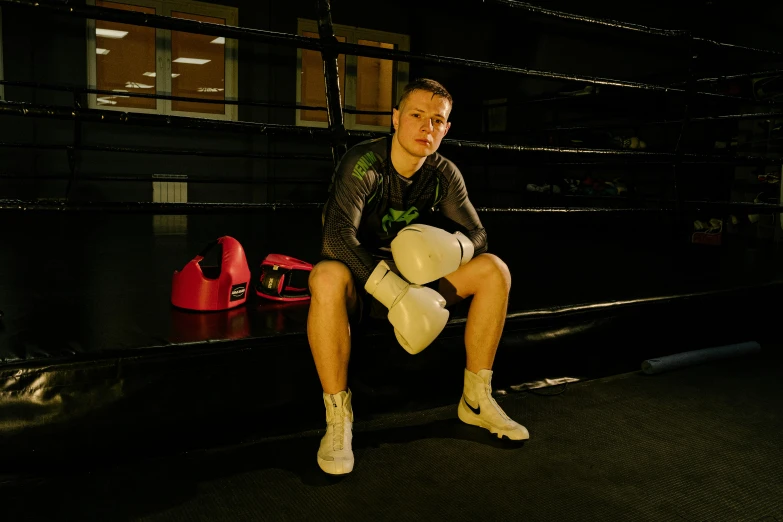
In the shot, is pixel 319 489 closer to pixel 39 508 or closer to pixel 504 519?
pixel 504 519

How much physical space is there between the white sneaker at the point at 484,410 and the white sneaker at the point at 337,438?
0.34 metres

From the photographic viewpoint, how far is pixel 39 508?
1.12 metres

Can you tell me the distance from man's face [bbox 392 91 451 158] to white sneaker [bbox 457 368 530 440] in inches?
23.8

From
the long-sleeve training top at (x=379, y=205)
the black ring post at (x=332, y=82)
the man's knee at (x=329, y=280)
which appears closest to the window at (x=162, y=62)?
the black ring post at (x=332, y=82)

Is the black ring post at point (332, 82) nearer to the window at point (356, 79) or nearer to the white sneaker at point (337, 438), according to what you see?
the white sneaker at point (337, 438)

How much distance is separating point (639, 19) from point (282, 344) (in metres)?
7.08

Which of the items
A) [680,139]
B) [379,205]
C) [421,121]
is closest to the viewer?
[421,121]

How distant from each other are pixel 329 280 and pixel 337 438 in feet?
1.17

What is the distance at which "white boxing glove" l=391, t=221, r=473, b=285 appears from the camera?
130 cm

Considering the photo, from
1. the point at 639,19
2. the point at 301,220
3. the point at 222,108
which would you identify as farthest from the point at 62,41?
the point at 639,19

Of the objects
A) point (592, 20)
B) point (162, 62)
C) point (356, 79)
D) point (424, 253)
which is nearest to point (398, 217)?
point (424, 253)

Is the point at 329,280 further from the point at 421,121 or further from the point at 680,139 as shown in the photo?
the point at 680,139

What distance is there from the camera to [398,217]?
1.59 metres

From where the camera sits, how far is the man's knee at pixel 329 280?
1349 millimetres
